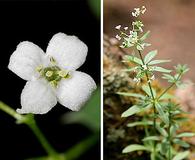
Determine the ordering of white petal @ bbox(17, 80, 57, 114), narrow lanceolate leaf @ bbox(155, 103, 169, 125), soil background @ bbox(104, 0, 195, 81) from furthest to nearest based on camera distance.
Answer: soil background @ bbox(104, 0, 195, 81) → narrow lanceolate leaf @ bbox(155, 103, 169, 125) → white petal @ bbox(17, 80, 57, 114)

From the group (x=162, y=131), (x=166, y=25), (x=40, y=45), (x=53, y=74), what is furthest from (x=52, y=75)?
(x=166, y=25)

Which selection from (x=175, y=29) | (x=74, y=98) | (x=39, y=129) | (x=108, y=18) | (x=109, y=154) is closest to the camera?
(x=74, y=98)

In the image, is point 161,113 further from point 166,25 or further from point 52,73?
point 166,25

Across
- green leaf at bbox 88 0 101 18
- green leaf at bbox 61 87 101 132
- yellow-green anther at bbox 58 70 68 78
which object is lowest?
green leaf at bbox 61 87 101 132

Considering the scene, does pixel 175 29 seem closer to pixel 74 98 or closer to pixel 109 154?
pixel 109 154

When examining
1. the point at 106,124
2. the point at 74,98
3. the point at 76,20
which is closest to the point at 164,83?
the point at 106,124

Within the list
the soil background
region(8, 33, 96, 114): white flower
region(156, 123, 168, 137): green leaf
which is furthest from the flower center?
the soil background

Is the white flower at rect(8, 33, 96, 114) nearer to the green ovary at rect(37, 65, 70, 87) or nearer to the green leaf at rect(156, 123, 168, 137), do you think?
the green ovary at rect(37, 65, 70, 87)

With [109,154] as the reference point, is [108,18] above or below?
above
